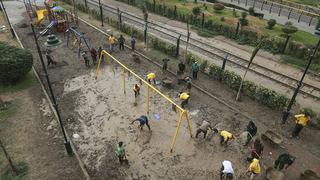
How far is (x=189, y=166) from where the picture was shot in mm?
12133

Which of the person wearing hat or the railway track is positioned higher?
the person wearing hat

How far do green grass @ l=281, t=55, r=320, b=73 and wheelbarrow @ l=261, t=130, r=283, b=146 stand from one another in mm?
9468

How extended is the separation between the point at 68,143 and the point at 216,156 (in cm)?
680

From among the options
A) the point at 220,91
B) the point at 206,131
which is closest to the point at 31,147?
the point at 206,131

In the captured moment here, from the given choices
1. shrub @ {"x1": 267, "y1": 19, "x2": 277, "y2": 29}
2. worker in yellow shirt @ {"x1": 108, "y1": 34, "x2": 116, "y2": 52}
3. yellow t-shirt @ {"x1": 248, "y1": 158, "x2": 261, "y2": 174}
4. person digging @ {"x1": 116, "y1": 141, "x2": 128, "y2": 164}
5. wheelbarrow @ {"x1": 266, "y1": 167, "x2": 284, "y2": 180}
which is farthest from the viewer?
shrub @ {"x1": 267, "y1": 19, "x2": 277, "y2": 29}

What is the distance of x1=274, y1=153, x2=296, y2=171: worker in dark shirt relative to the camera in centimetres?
1139

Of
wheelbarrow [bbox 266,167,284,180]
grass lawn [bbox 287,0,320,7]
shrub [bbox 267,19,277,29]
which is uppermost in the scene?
shrub [bbox 267,19,277,29]

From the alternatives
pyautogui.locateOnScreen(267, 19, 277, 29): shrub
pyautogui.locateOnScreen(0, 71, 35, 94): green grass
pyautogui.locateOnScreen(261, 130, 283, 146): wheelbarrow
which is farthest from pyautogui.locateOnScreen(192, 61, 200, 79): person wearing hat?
pyautogui.locateOnScreen(267, 19, 277, 29): shrub

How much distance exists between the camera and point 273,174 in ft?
37.3

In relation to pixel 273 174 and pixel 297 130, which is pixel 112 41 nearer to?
pixel 297 130

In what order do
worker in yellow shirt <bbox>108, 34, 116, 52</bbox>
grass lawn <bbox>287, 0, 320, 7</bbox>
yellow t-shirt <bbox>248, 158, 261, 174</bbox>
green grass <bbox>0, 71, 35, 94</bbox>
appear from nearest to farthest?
yellow t-shirt <bbox>248, 158, 261, 174</bbox> → green grass <bbox>0, 71, 35, 94</bbox> → worker in yellow shirt <bbox>108, 34, 116, 52</bbox> → grass lawn <bbox>287, 0, 320, 7</bbox>

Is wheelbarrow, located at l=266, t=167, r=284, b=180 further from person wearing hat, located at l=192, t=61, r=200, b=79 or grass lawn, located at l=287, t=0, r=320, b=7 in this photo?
grass lawn, located at l=287, t=0, r=320, b=7

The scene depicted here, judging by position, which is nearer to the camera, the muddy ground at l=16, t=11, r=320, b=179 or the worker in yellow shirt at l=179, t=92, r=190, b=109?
the muddy ground at l=16, t=11, r=320, b=179

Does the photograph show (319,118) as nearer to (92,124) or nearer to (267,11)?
(92,124)
